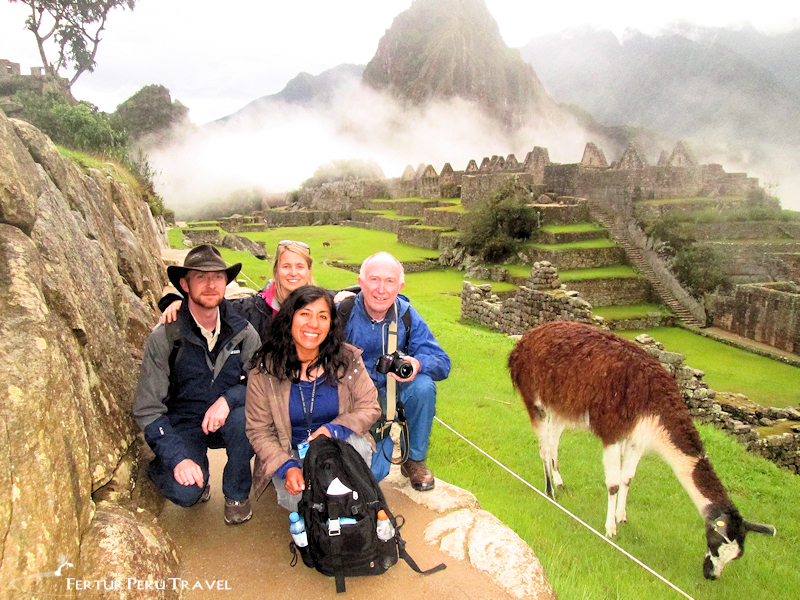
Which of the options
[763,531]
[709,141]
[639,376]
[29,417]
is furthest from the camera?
[709,141]

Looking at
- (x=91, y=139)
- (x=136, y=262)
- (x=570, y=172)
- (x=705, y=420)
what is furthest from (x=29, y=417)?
(x=570, y=172)

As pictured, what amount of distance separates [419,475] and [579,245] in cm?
2136

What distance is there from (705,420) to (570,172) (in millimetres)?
22282

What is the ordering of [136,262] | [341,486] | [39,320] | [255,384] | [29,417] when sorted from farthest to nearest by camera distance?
[136,262]
[255,384]
[341,486]
[39,320]
[29,417]

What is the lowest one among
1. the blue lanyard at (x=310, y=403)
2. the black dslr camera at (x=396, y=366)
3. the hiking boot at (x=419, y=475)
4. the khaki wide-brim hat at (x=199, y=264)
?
the hiking boot at (x=419, y=475)

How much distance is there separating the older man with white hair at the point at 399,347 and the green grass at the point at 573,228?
851 inches

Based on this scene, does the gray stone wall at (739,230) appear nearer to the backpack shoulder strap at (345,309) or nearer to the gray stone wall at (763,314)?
the gray stone wall at (763,314)

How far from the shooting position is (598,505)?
16.9ft

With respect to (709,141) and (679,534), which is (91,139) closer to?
(679,534)

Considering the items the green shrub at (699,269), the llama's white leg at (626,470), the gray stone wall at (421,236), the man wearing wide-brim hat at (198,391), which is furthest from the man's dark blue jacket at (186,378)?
the gray stone wall at (421,236)

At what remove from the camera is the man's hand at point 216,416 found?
11.3 ft

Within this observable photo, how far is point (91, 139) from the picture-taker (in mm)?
11414

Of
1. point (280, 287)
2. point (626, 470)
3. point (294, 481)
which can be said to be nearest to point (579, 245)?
point (626, 470)

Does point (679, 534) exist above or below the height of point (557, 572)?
below
